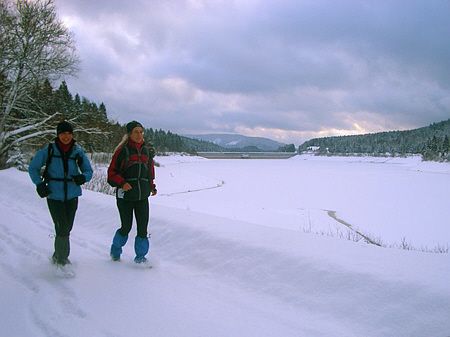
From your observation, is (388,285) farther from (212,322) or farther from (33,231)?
(33,231)

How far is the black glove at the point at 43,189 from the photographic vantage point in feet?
12.5

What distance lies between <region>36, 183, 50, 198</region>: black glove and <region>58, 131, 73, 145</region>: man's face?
1.88ft

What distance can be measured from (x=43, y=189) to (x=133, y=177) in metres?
1.03

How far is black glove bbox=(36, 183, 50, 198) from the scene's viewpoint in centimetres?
382

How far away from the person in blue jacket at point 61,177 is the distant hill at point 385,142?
369 feet

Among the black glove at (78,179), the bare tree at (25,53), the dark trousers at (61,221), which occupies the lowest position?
the dark trousers at (61,221)

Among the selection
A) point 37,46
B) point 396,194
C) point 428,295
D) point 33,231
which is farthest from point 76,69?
point 396,194

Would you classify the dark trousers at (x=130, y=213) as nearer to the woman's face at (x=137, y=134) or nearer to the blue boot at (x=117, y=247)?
the blue boot at (x=117, y=247)

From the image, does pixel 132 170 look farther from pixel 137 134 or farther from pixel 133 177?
pixel 137 134

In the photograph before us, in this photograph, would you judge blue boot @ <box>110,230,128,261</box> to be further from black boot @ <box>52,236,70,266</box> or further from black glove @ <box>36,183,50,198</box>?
black glove @ <box>36,183,50,198</box>

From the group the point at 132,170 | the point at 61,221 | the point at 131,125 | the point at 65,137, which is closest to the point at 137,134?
the point at 131,125

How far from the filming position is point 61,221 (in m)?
4.07

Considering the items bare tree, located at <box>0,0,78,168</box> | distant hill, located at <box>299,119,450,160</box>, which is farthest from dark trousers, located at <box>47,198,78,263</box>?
distant hill, located at <box>299,119,450,160</box>

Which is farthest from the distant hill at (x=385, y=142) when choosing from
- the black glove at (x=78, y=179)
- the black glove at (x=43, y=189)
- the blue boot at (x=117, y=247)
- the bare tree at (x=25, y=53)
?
the black glove at (x=43, y=189)
